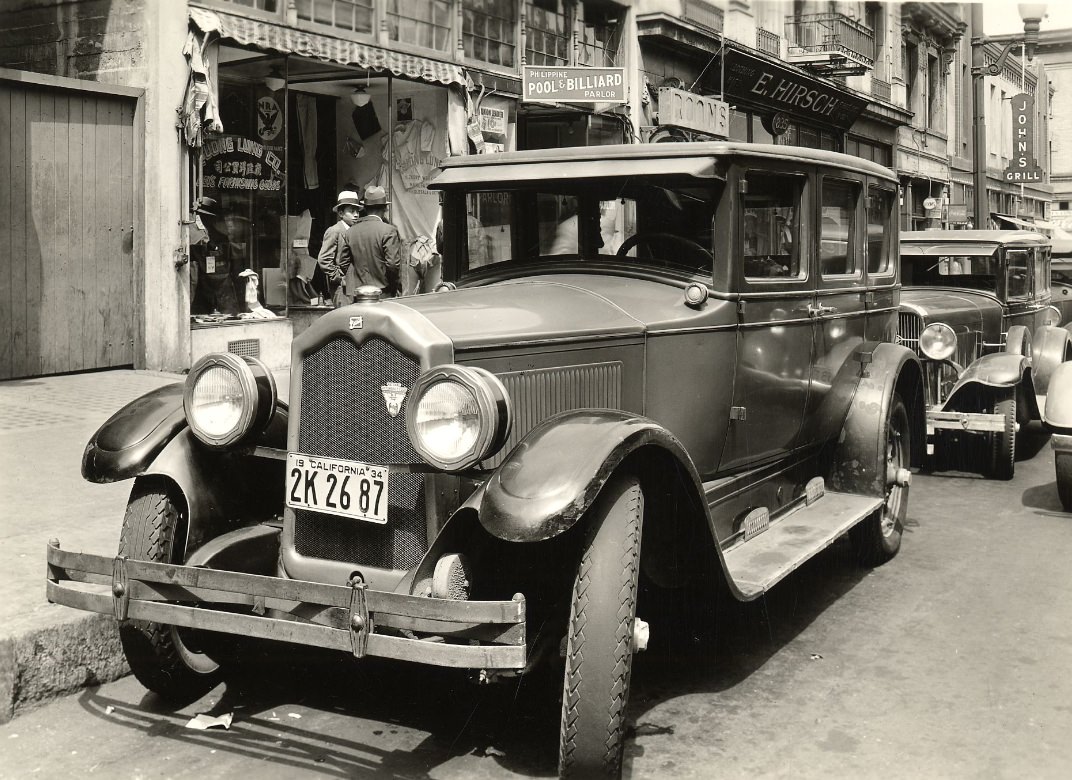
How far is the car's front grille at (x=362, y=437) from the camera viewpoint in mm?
3473

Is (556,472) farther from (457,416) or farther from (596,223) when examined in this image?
(596,223)

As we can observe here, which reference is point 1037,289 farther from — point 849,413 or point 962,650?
point 962,650

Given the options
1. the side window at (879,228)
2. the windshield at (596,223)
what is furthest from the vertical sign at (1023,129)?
the windshield at (596,223)

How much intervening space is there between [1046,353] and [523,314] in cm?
672

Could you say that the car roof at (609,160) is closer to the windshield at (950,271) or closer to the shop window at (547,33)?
the windshield at (950,271)

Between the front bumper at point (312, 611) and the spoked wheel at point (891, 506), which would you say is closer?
the front bumper at point (312, 611)

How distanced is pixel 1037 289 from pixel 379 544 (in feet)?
27.7

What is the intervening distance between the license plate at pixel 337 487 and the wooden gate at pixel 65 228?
6.19 meters

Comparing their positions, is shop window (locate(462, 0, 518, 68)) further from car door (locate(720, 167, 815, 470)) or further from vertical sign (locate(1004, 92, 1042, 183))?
vertical sign (locate(1004, 92, 1042, 183))

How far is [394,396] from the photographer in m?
3.44

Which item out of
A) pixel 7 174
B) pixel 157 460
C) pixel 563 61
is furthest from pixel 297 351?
pixel 563 61

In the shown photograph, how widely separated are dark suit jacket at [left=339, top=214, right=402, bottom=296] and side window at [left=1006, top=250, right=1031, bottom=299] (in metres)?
5.13

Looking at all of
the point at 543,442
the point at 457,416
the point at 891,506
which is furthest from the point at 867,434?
the point at 457,416

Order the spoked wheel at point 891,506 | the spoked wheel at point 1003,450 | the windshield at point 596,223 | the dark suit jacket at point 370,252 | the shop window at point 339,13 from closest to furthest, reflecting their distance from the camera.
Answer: the windshield at point 596,223 < the spoked wheel at point 891,506 < the spoked wheel at point 1003,450 < the dark suit jacket at point 370,252 < the shop window at point 339,13
